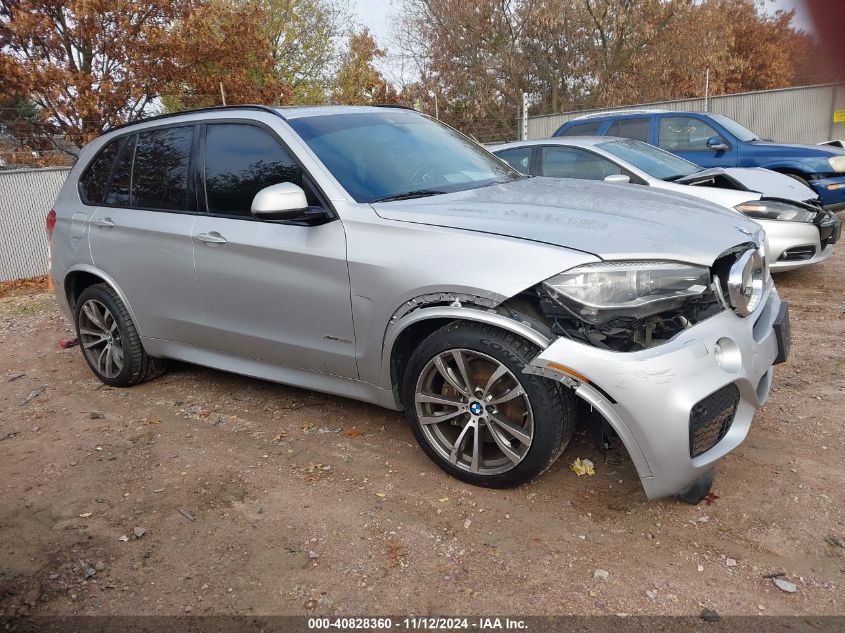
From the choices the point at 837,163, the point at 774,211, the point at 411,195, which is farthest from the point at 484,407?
the point at 837,163

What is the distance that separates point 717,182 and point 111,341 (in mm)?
5603

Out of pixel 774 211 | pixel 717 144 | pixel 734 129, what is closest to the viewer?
pixel 774 211

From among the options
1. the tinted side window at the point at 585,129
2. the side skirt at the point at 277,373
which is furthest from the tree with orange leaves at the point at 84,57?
A: the side skirt at the point at 277,373

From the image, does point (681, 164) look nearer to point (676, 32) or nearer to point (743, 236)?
point (743, 236)

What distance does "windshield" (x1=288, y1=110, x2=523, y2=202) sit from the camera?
3.61m

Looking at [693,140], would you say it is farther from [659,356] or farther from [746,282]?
[659,356]

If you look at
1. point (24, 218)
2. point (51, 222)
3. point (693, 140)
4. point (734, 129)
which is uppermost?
point (734, 129)

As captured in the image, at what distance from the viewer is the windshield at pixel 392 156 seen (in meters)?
3.61

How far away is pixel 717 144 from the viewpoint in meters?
9.03

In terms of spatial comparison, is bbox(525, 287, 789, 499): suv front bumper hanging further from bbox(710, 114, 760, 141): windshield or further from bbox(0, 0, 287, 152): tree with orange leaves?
bbox(0, 0, 287, 152): tree with orange leaves

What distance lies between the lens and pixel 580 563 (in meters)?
2.67

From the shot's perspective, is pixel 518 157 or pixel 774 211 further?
pixel 518 157

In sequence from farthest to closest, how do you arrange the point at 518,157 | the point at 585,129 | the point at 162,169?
the point at 585,129, the point at 518,157, the point at 162,169

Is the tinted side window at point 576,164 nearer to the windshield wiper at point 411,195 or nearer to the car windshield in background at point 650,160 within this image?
the car windshield in background at point 650,160
